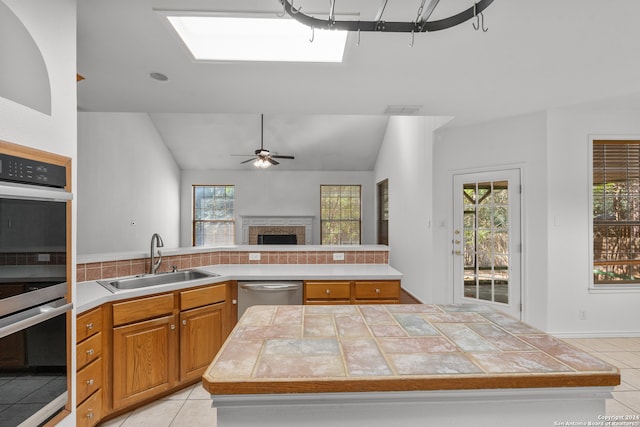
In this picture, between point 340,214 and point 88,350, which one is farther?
point 340,214

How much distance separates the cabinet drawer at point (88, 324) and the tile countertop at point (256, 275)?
0.15 ft

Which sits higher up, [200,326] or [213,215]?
[213,215]

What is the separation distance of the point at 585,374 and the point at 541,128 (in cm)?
326

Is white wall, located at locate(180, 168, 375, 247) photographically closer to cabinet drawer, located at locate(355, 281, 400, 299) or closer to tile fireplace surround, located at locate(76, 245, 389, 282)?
tile fireplace surround, located at locate(76, 245, 389, 282)

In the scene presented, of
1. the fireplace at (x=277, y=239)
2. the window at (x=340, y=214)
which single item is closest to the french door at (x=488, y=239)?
the window at (x=340, y=214)

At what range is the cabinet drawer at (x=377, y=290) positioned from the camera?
2.68 meters

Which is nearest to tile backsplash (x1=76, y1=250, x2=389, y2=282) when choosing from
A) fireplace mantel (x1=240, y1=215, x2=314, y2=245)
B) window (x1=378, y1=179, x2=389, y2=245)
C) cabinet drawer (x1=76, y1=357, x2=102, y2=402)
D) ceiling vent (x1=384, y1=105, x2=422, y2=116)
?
cabinet drawer (x1=76, y1=357, x2=102, y2=402)

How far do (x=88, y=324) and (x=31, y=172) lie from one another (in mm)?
985

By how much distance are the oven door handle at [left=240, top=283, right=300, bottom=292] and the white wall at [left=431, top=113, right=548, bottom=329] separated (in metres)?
2.28

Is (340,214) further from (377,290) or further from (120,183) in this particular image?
(377,290)

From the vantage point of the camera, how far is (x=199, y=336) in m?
2.40

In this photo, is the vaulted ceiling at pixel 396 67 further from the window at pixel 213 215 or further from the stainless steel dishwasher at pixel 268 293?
the window at pixel 213 215

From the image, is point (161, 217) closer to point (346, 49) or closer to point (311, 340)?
point (346, 49)

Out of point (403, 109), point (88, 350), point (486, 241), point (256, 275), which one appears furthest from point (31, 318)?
point (486, 241)
